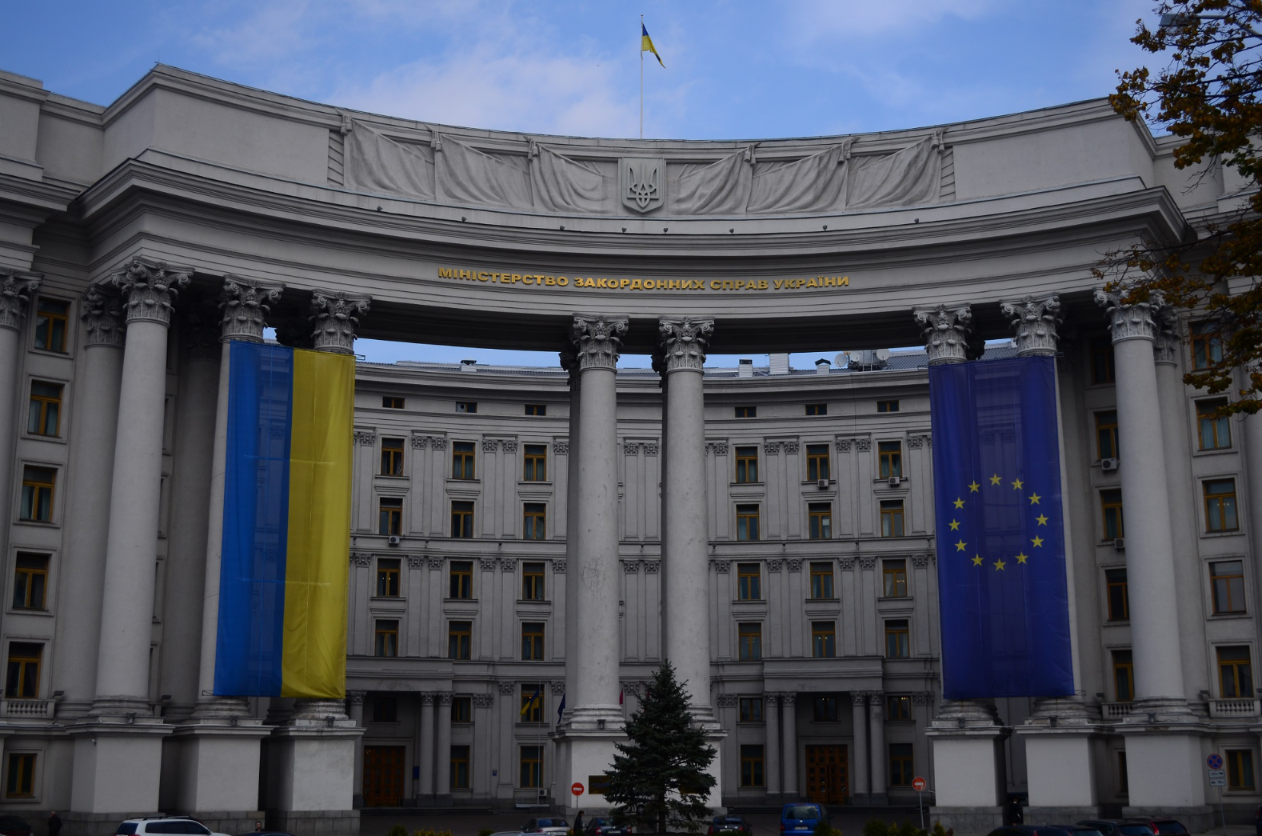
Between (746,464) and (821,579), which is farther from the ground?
(746,464)

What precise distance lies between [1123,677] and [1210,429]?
28.7 ft

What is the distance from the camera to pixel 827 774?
78.6 m

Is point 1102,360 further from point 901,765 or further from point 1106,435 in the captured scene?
point 901,765

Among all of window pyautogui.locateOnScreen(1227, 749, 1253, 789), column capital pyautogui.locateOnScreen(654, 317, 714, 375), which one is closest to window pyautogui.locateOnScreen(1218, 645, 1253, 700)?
window pyautogui.locateOnScreen(1227, 749, 1253, 789)

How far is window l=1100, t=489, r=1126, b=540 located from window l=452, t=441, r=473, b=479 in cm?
4225

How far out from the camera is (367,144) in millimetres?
48438

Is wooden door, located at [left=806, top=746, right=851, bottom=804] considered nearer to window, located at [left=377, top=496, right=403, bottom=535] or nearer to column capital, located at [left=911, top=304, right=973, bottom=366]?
window, located at [left=377, top=496, right=403, bottom=535]

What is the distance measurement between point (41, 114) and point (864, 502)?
4999 cm

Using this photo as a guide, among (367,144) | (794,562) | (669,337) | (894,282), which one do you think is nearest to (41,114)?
(367,144)

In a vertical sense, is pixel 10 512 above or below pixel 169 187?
below

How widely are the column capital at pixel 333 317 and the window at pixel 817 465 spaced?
135 ft

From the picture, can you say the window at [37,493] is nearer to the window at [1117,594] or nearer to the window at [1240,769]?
the window at [1117,594]

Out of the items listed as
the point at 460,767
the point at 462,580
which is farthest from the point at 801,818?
the point at 462,580

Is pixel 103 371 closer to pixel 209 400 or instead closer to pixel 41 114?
pixel 209 400
